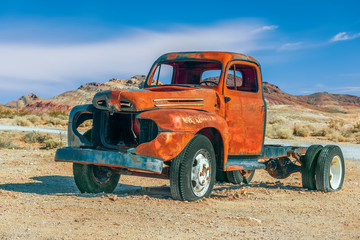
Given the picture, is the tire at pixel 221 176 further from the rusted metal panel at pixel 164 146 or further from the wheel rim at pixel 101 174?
the rusted metal panel at pixel 164 146

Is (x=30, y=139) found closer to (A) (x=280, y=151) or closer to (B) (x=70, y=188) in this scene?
(B) (x=70, y=188)

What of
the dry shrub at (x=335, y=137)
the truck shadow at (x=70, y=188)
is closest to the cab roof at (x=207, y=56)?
the truck shadow at (x=70, y=188)

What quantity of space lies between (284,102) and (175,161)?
124 metres

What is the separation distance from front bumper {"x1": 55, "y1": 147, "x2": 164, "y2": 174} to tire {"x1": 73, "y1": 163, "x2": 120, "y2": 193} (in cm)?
77

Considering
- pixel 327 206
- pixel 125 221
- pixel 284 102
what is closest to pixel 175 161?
pixel 125 221

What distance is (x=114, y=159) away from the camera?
643cm

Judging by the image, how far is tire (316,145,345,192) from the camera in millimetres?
8867

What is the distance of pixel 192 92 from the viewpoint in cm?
698

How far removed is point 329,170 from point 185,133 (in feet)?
12.4

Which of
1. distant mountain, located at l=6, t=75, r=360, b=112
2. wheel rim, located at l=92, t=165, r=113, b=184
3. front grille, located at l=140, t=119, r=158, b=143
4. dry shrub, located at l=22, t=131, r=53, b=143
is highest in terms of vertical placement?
distant mountain, located at l=6, t=75, r=360, b=112

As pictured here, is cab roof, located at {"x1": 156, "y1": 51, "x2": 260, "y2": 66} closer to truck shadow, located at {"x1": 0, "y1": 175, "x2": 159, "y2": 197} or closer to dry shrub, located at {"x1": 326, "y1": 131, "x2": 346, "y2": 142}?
truck shadow, located at {"x1": 0, "y1": 175, "x2": 159, "y2": 197}

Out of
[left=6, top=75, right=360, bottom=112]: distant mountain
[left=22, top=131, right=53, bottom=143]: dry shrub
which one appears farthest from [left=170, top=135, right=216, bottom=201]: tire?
[left=6, top=75, right=360, bottom=112]: distant mountain

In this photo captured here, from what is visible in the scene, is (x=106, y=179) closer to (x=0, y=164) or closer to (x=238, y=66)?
(x=238, y=66)

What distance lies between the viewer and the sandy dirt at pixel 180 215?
493 centimetres
